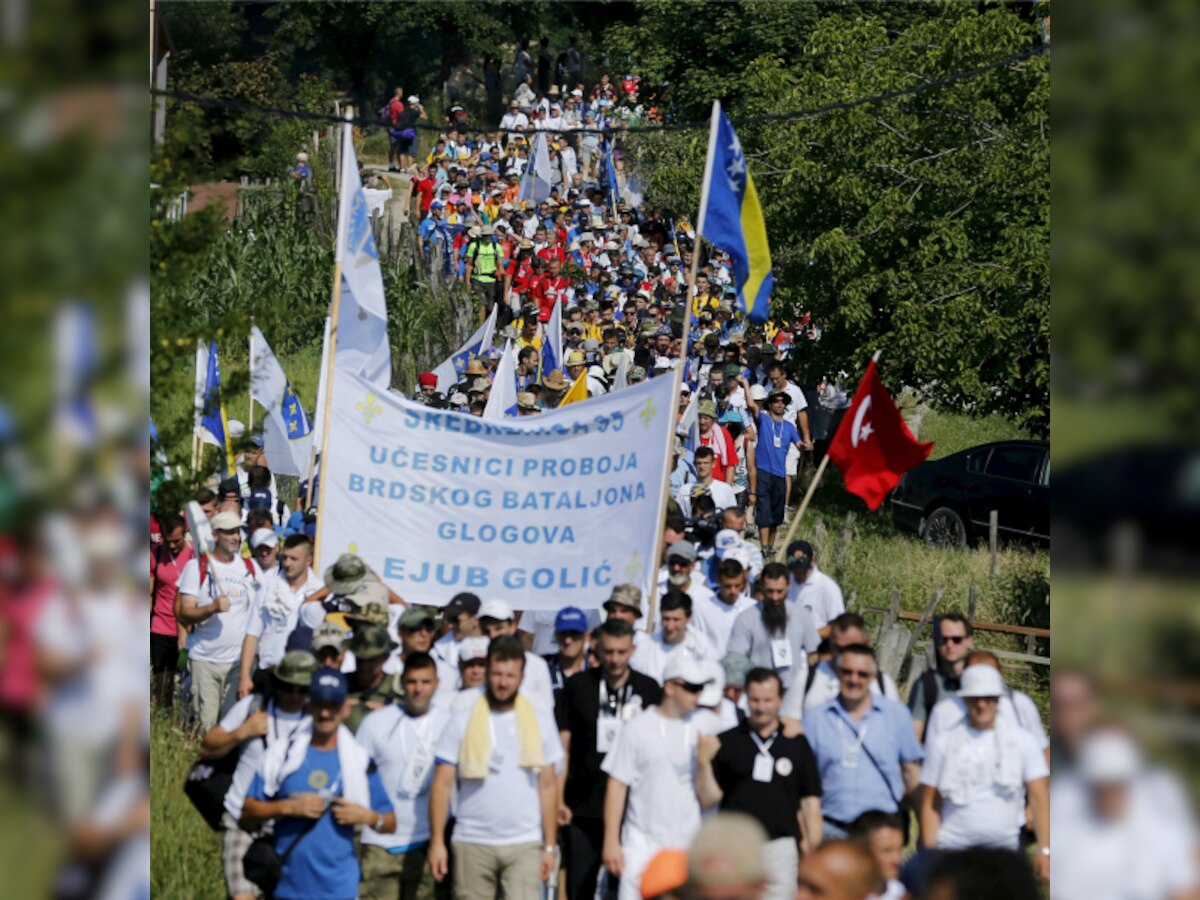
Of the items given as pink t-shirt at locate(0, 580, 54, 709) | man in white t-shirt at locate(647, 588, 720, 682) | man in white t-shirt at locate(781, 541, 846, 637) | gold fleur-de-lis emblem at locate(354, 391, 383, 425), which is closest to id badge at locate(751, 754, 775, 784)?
man in white t-shirt at locate(647, 588, 720, 682)

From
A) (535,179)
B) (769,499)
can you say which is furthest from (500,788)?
(535,179)

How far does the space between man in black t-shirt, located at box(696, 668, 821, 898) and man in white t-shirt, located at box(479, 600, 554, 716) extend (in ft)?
2.35

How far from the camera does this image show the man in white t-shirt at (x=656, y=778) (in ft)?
22.3

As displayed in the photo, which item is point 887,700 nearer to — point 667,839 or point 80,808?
point 667,839

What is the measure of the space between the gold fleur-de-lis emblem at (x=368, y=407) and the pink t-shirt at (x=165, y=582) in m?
1.81

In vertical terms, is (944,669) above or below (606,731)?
above

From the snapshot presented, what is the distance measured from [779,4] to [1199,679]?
104 ft

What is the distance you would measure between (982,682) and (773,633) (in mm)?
1963

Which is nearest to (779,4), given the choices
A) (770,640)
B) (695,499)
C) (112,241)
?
(695,499)

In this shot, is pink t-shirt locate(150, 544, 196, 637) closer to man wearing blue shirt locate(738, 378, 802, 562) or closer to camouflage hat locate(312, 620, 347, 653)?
camouflage hat locate(312, 620, 347, 653)

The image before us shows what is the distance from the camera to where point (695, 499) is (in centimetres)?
1238

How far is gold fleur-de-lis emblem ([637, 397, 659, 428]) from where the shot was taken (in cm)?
827

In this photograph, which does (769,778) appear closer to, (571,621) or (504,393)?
(571,621)

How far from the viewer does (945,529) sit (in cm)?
1686
